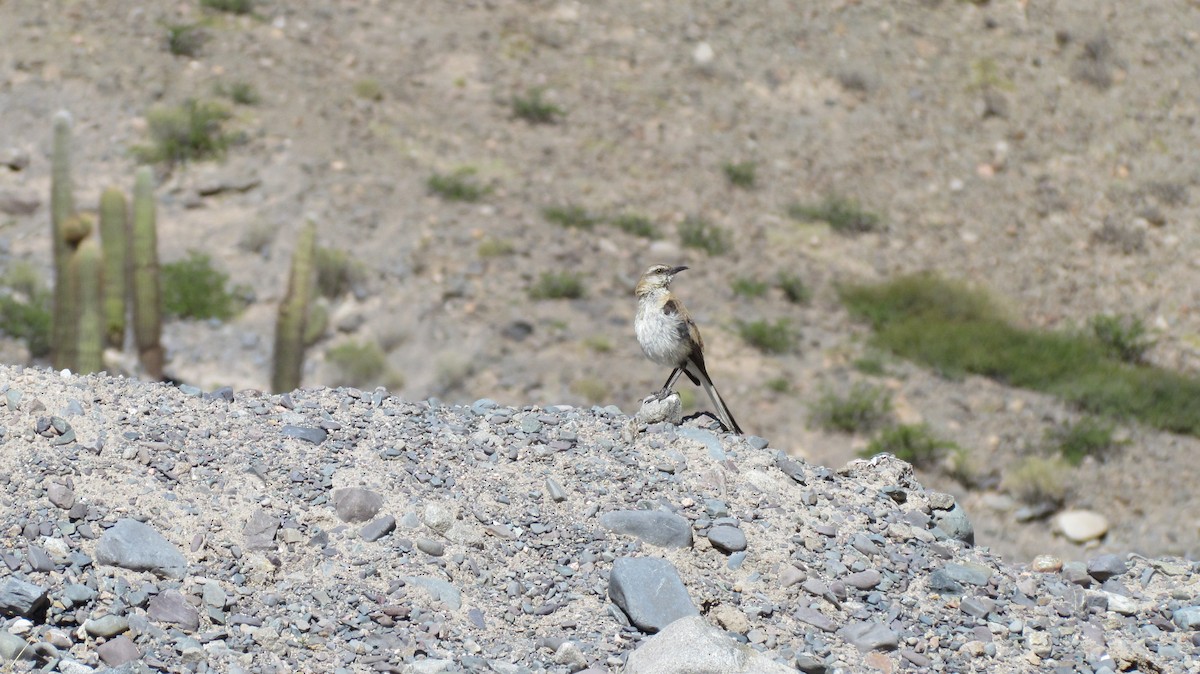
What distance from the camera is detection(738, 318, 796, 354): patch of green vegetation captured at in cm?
1623

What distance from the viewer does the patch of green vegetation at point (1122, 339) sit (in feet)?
57.5

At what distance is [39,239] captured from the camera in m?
17.0

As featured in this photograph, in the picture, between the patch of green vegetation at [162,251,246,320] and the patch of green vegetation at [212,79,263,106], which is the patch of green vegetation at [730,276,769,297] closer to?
the patch of green vegetation at [162,251,246,320]

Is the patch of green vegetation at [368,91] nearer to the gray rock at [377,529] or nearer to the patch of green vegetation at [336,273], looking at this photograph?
the patch of green vegetation at [336,273]

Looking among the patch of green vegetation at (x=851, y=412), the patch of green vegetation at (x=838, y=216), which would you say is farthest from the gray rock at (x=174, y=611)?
the patch of green vegetation at (x=838, y=216)

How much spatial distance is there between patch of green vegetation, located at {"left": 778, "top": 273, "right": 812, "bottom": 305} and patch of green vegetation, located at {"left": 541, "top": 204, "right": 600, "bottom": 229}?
2.91 metres

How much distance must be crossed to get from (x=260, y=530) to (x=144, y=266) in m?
9.69

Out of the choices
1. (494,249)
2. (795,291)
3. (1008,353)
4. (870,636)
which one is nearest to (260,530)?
(870,636)

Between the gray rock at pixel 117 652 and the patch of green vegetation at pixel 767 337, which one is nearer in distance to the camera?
the gray rock at pixel 117 652

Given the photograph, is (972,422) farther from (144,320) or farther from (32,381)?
(32,381)

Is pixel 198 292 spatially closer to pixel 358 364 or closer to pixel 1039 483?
pixel 358 364

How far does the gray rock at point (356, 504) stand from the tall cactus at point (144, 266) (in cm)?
934

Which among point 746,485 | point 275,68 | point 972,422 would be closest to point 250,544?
point 746,485

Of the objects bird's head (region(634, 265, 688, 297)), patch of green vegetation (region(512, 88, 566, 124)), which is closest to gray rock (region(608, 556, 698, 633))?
bird's head (region(634, 265, 688, 297))
